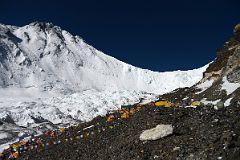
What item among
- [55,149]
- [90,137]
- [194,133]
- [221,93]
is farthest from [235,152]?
[221,93]

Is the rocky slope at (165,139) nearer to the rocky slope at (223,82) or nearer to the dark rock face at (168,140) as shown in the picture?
the dark rock face at (168,140)

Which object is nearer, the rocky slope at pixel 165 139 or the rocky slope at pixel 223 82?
the rocky slope at pixel 165 139

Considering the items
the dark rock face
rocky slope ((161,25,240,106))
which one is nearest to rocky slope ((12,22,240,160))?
the dark rock face

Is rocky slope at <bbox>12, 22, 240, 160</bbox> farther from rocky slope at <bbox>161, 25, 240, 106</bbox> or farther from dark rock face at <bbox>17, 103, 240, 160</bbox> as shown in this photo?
rocky slope at <bbox>161, 25, 240, 106</bbox>

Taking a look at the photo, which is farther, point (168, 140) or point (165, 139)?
point (165, 139)

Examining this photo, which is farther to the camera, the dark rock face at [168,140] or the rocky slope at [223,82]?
the rocky slope at [223,82]

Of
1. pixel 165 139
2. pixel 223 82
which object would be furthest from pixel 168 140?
pixel 223 82

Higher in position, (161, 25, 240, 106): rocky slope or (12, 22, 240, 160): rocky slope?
(161, 25, 240, 106): rocky slope

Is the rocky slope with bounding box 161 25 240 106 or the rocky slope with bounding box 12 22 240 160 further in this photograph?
the rocky slope with bounding box 161 25 240 106

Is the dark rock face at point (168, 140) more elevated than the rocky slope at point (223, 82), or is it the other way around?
the rocky slope at point (223, 82)

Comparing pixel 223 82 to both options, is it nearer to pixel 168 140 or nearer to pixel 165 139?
pixel 165 139

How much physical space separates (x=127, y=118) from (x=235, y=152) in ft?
43.5

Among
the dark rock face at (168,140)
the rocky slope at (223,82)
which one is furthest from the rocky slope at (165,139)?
the rocky slope at (223,82)

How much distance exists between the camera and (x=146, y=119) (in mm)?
24203
